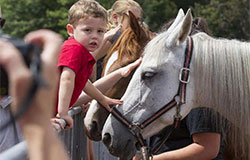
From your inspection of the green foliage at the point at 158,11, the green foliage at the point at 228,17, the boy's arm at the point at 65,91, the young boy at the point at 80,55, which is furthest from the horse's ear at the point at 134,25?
the green foliage at the point at 158,11

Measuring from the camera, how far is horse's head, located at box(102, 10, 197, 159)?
12.0 ft

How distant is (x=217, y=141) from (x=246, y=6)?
3636 cm

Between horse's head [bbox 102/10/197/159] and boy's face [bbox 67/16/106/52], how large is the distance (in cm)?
51

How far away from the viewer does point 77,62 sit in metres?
3.76

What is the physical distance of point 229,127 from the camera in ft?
12.6

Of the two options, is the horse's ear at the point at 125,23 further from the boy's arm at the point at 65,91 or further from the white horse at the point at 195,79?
the boy's arm at the point at 65,91

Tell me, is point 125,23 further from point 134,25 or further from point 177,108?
point 177,108

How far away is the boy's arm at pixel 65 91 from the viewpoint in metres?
3.43

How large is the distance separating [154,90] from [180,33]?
48 centimetres

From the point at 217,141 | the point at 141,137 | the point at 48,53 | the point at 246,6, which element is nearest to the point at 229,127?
the point at 217,141

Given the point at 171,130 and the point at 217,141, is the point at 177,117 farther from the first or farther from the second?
the point at 217,141

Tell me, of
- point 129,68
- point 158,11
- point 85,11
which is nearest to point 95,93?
point 129,68

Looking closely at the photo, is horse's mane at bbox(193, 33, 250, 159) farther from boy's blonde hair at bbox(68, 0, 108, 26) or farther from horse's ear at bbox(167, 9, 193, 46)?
boy's blonde hair at bbox(68, 0, 108, 26)

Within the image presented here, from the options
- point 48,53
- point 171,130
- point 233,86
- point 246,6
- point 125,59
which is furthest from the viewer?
point 246,6
